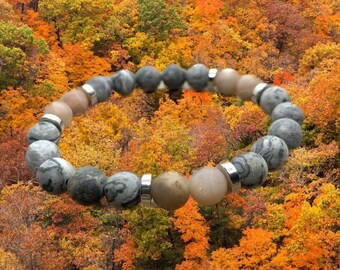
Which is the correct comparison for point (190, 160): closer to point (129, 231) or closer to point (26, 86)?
point (129, 231)

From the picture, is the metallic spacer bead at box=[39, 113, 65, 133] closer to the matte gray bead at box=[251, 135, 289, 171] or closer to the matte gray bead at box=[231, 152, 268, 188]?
the matte gray bead at box=[231, 152, 268, 188]

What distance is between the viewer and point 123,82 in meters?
12.2

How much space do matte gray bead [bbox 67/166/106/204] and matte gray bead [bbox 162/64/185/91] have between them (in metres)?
4.53

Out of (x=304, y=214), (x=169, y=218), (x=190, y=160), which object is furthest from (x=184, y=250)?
(x=304, y=214)

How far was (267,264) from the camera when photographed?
64.7 ft

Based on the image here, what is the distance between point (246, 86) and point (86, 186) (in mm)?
5193

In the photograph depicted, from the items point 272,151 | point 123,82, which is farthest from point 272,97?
point 123,82

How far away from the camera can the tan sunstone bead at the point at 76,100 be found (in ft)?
37.1

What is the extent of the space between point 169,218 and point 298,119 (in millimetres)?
13332

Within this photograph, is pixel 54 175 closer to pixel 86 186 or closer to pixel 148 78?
pixel 86 186

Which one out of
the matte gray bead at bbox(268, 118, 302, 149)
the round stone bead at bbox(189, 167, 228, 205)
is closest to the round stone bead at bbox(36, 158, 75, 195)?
the round stone bead at bbox(189, 167, 228, 205)

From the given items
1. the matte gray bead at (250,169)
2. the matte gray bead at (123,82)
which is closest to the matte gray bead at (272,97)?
the matte gray bead at (250,169)

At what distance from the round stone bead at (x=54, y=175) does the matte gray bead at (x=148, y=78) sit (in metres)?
4.19

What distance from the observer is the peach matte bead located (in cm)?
1075
